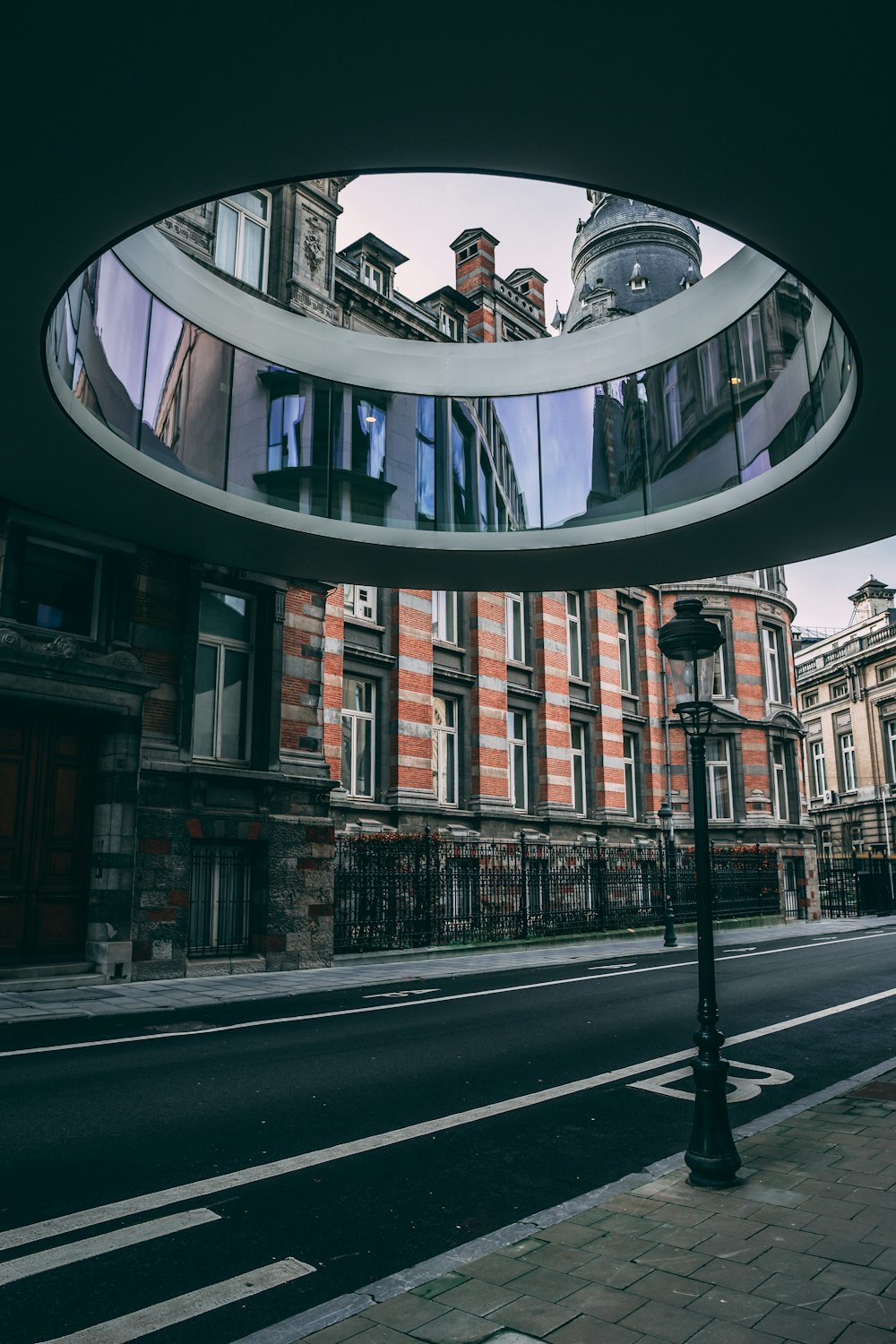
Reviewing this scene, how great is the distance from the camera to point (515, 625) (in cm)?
2916

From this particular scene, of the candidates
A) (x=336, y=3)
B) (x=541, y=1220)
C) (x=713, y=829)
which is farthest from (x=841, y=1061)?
(x=713, y=829)

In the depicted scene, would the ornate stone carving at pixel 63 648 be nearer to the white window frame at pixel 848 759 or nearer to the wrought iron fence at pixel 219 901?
the wrought iron fence at pixel 219 901

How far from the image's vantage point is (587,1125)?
6.57 metres

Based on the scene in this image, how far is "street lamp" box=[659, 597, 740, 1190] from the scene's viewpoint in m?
5.14

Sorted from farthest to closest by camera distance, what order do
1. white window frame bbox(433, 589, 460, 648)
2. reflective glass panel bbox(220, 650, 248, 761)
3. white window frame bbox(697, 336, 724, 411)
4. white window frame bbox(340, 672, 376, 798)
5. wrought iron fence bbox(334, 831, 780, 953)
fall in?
white window frame bbox(433, 589, 460, 648) < white window frame bbox(340, 672, 376, 798) < wrought iron fence bbox(334, 831, 780, 953) < reflective glass panel bbox(220, 650, 248, 761) < white window frame bbox(697, 336, 724, 411)

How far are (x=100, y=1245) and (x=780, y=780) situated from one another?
119 ft

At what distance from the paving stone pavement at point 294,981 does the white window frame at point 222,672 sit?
3.92m

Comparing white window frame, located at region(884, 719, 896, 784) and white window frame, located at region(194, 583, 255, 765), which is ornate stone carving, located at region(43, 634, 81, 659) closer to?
white window frame, located at region(194, 583, 255, 765)

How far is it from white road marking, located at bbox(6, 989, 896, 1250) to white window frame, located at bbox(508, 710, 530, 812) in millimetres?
18840

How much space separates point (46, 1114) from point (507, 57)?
26.5 feet

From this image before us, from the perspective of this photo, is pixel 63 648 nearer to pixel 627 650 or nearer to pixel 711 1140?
pixel 711 1140

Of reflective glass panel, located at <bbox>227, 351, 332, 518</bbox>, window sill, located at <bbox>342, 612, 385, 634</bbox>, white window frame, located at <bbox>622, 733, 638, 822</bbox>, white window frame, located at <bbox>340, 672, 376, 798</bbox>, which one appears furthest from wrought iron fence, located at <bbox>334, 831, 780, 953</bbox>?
reflective glass panel, located at <bbox>227, 351, 332, 518</bbox>

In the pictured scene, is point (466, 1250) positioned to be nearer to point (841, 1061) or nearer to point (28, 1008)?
point (841, 1061)

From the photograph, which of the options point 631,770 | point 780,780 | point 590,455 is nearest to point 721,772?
point 780,780
